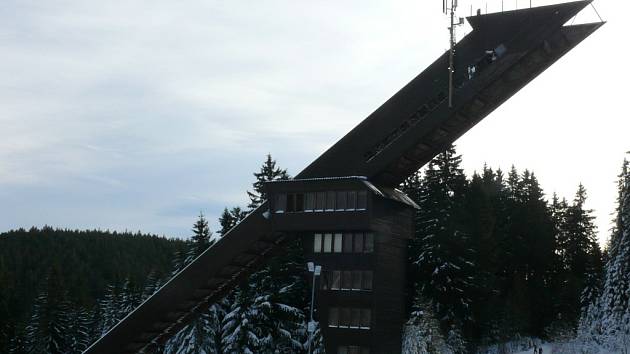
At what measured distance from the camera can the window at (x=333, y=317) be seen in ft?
155

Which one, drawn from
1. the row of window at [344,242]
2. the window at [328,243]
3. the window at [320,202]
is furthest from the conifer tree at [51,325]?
the window at [320,202]

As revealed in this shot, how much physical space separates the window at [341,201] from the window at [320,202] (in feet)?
3.38

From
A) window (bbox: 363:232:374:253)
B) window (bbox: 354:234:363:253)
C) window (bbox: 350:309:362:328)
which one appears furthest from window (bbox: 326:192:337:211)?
window (bbox: 350:309:362:328)

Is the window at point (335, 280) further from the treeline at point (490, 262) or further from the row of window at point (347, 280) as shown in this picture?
the treeline at point (490, 262)

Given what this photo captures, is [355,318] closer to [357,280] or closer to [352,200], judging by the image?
[357,280]

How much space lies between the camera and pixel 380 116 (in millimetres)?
46281

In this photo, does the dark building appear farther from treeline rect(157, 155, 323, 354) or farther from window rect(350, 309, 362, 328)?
treeline rect(157, 155, 323, 354)

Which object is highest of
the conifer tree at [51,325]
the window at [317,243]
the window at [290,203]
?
the window at [290,203]

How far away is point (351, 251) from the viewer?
47.5 meters

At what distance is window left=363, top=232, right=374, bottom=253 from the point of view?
4691cm

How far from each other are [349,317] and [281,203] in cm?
933

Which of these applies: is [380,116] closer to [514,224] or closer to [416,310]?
[416,310]

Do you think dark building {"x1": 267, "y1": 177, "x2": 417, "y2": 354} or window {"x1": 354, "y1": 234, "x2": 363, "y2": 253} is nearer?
dark building {"x1": 267, "y1": 177, "x2": 417, "y2": 354}

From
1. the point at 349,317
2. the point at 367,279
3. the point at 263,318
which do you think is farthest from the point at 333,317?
the point at 263,318
